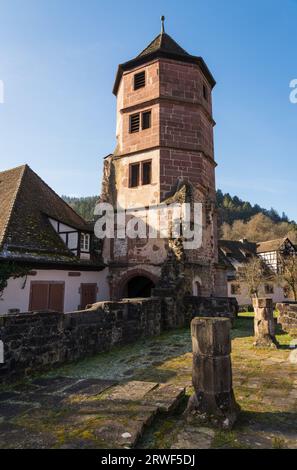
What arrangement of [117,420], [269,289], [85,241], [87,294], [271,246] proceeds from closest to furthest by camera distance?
[117,420] → [87,294] → [85,241] → [269,289] → [271,246]

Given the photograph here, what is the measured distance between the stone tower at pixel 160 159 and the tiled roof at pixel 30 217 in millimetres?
2783

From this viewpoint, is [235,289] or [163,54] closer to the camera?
[163,54]

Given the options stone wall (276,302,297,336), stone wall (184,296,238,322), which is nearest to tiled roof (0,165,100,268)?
stone wall (184,296,238,322)

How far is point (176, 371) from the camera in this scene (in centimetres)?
650

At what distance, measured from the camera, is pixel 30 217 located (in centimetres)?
1428

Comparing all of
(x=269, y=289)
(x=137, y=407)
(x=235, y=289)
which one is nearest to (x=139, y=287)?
(x=137, y=407)

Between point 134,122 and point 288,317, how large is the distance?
12.1 m

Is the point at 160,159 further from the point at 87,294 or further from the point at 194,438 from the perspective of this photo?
the point at 194,438

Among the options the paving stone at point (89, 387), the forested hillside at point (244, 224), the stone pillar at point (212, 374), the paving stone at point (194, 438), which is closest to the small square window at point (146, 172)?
the paving stone at point (89, 387)

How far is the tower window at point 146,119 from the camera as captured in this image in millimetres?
16508

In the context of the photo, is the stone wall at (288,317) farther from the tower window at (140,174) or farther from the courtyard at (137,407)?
the tower window at (140,174)

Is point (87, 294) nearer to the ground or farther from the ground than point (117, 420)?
farther from the ground
